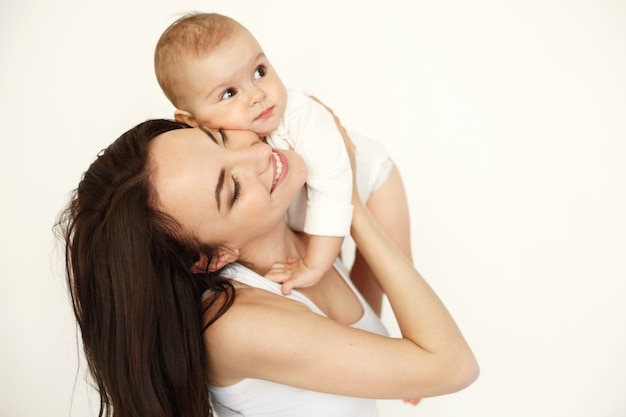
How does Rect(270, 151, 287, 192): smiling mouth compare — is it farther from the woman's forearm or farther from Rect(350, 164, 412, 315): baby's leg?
Rect(350, 164, 412, 315): baby's leg

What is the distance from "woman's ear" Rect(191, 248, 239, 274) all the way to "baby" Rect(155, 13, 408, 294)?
0.44 feet

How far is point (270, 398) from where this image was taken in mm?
1793

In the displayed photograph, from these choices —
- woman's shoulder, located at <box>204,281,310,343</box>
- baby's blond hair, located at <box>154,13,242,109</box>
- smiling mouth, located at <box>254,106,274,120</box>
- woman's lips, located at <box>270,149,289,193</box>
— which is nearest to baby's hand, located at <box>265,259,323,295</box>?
woman's shoulder, located at <box>204,281,310,343</box>

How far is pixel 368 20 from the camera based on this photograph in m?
2.99

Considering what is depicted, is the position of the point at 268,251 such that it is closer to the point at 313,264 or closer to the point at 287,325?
the point at 313,264

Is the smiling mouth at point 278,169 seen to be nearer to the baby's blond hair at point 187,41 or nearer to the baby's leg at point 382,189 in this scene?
the baby's blond hair at point 187,41

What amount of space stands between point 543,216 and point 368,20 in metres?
1.12

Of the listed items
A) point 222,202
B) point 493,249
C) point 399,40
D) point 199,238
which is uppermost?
point 399,40

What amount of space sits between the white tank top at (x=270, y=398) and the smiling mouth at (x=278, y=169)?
263 mm

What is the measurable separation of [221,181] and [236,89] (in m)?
0.27

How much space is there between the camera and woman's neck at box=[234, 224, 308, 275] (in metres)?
1.88

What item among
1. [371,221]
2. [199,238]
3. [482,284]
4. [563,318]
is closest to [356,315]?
[371,221]

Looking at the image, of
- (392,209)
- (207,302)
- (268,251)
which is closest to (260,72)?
(268,251)

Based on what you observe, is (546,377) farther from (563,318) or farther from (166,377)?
(166,377)
